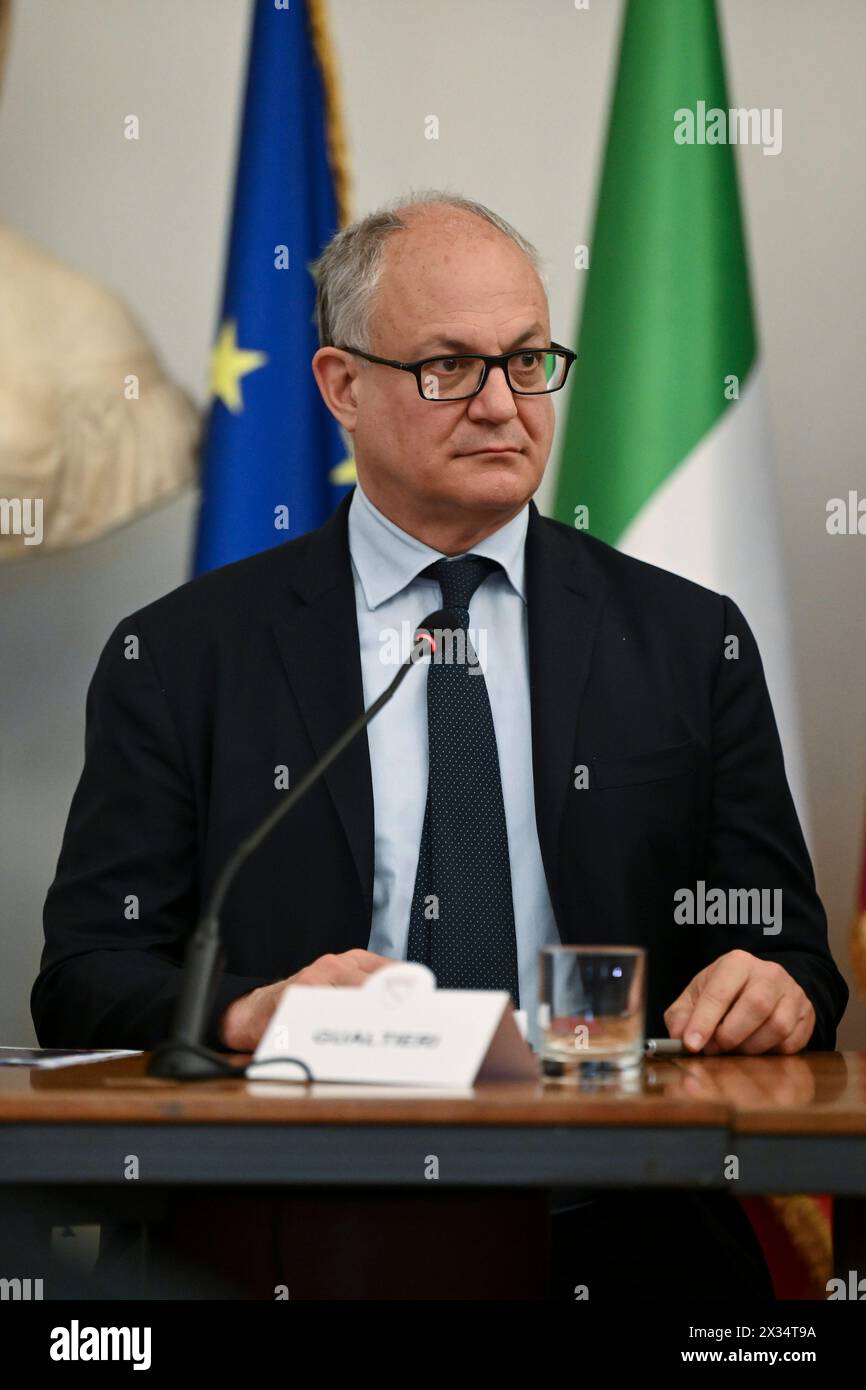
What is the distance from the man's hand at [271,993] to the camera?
4.90 feet

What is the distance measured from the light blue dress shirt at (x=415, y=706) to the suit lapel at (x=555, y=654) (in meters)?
0.03

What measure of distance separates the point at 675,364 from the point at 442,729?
3.63 ft

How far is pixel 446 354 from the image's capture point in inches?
85.5

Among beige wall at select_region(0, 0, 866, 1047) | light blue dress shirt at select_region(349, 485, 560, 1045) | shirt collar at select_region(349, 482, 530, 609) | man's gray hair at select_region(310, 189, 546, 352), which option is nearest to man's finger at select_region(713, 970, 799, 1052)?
light blue dress shirt at select_region(349, 485, 560, 1045)

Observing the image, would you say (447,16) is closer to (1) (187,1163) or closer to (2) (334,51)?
(2) (334,51)

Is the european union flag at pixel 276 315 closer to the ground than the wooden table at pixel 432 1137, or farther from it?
farther from it

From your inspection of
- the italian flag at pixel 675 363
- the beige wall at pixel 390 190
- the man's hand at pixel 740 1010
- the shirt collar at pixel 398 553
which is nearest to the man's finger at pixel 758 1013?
the man's hand at pixel 740 1010

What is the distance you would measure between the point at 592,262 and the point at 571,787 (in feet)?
4.05

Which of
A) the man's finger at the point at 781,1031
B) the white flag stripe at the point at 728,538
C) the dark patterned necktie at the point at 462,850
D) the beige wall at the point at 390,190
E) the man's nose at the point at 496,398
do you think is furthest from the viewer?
the beige wall at the point at 390,190

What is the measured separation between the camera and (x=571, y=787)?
2.09m

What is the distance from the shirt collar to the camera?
2213 mm

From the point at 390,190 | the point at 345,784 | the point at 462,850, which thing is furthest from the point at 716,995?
the point at 390,190

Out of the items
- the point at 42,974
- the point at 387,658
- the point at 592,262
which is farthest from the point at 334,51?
the point at 42,974

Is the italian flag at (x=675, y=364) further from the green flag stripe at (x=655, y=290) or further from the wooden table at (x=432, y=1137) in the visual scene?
the wooden table at (x=432, y=1137)
